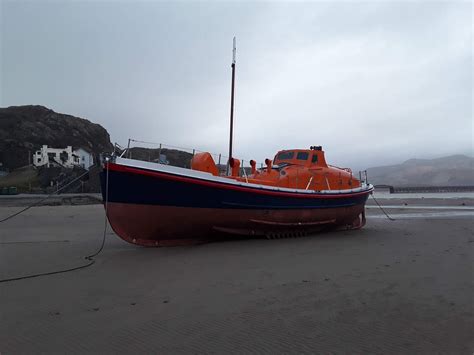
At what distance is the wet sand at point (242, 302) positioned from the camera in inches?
111

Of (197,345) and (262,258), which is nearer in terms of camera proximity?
(197,345)

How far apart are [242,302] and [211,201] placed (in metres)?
4.09

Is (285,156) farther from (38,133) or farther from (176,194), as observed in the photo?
(38,133)

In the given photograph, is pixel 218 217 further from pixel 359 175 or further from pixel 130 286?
pixel 359 175

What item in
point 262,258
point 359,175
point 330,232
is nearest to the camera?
point 262,258

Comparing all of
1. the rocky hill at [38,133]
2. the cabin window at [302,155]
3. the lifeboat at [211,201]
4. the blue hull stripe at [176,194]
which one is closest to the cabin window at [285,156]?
the cabin window at [302,155]

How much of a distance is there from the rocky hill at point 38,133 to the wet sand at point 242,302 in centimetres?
4961

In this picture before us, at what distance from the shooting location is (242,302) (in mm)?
3777

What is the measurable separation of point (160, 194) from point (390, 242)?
19.3ft

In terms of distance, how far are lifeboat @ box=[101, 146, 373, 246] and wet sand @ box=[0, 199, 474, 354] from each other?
78 cm

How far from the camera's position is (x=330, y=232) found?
11031 millimetres

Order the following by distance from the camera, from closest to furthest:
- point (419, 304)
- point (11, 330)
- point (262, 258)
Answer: point (11, 330)
point (419, 304)
point (262, 258)

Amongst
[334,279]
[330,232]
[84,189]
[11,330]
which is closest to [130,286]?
[11,330]

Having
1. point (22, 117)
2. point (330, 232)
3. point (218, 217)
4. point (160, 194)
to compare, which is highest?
point (22, 117)
